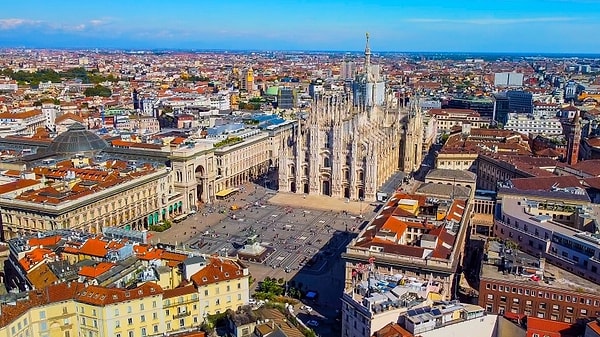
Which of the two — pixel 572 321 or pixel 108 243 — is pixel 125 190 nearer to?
pixel 108 243

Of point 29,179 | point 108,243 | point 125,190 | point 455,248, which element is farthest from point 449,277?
point 29,179

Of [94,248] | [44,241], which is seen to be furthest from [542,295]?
[44,241]

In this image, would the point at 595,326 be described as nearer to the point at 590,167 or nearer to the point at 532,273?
the point at 532,273

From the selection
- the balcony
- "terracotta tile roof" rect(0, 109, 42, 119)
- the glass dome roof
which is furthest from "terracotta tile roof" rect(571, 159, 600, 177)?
"terracotta tile roof" rect(0, 109, 42, 119)

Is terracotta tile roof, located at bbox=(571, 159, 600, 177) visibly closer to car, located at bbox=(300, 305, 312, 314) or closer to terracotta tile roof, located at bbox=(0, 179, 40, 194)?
car, located at bbox=(300, 305, 312, 314)

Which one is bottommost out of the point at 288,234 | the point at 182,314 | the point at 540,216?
the point at 288,234

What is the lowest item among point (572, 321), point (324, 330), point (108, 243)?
point (324, 330)
